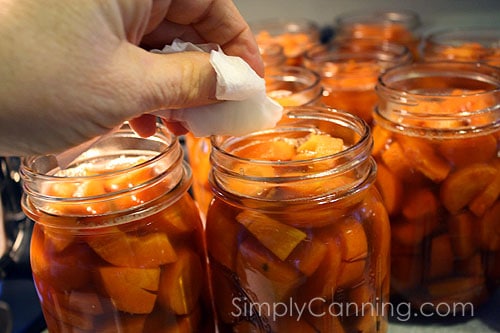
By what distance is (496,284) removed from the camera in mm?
736

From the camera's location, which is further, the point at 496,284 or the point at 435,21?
the point at 435,21

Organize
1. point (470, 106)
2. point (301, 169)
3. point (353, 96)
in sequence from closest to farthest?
point (301, 169) < point (470, 106) < point (353, 96)

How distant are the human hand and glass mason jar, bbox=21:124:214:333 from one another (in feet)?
0.42

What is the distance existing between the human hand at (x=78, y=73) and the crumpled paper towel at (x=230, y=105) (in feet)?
0.06

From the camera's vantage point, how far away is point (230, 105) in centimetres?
54

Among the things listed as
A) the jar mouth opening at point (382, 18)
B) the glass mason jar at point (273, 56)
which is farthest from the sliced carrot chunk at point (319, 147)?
the jar mouth opening at point (382, 18)

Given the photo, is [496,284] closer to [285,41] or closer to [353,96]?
[353,96]

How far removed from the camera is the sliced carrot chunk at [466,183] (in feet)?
2.13

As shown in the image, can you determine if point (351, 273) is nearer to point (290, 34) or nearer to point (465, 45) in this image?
point (465, 45)

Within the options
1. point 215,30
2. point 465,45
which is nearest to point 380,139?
point 215,30

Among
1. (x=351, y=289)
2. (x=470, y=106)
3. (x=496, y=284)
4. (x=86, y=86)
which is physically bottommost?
(x=496, y=284)

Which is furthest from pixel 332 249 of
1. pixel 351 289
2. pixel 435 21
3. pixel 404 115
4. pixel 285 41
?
pixel 435 21

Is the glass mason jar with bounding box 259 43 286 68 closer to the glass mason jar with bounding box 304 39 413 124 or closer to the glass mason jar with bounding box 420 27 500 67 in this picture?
the glass mason jar with bounding box 304 39 413 124

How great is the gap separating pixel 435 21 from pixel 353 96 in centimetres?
43
